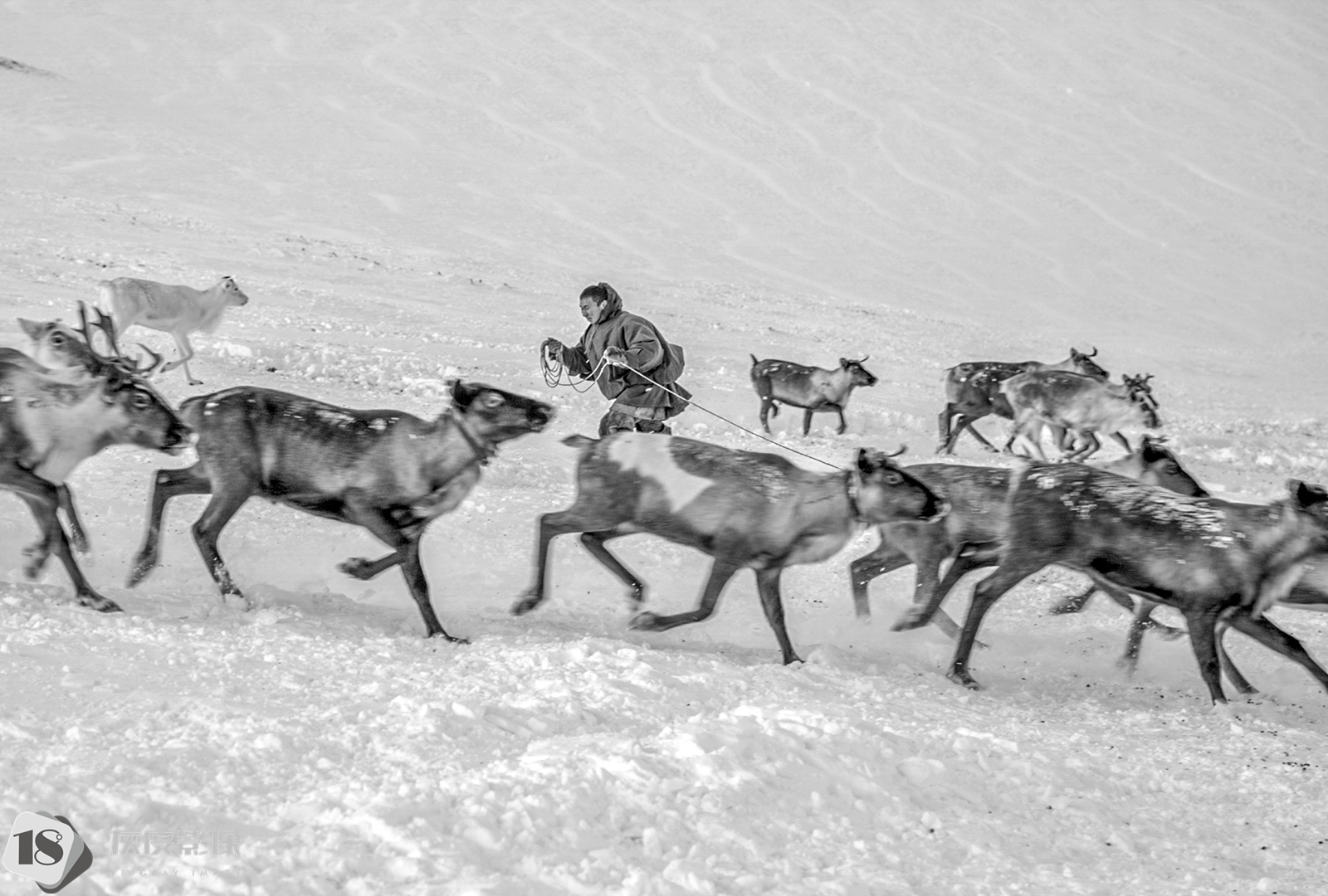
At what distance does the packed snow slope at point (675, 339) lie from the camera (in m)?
4.41

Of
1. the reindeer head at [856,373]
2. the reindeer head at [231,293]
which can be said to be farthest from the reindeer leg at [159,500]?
the reindeer head at [856,373]

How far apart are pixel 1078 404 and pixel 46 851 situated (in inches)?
493

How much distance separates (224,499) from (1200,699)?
17.0ft

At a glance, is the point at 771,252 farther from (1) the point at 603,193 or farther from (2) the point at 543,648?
(2) the point at 543,648

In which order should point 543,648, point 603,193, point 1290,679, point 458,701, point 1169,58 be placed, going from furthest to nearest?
1. point 1169,58
2. point 603,193
3. point 1290,679
4. point 543,648
5. point 458,701

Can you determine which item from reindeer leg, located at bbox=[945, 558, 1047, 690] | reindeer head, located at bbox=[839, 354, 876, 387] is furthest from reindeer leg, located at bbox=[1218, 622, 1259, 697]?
reindeer head, located at bbox=[839, 354, 876, 387]

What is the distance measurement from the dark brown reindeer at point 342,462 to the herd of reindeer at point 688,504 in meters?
0.01

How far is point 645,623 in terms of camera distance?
748 centimetres

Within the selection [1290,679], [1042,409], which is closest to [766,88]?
[1042,409]

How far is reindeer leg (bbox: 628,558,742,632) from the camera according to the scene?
7.46 meters

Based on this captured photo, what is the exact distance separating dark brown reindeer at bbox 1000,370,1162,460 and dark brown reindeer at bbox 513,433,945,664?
24.8 ft

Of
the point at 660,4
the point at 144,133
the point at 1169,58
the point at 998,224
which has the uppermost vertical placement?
the point at 1169,58

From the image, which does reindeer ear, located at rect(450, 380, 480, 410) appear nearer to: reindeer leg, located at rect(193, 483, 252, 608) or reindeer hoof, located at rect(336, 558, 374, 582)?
reindeer hoof, located at rect(336, 558, 374, 582)

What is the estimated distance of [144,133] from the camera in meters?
32.4
